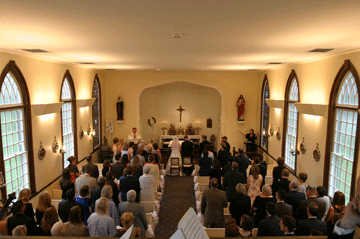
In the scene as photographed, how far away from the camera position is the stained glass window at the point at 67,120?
29.6 feet

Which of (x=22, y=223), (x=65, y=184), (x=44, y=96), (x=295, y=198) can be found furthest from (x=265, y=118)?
(x=22, y=223)

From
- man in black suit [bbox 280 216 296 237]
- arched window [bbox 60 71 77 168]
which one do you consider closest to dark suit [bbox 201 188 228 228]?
man in black suit [bbox 280 216 296 237]

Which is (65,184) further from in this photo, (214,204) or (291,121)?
(291,121)

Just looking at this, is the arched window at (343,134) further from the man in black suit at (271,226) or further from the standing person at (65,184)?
the standing person at (65,184)

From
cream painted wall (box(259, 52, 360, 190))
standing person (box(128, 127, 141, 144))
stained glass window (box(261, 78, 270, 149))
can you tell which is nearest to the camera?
cream painted wall (box(259, 52, 360, 190))

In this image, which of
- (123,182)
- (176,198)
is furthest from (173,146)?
(123,182)

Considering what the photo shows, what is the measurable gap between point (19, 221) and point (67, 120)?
5956mm

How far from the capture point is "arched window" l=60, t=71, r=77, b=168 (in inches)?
356

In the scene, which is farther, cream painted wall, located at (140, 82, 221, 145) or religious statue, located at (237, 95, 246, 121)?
cream painted wall, located at (140, 82, 221, 145)

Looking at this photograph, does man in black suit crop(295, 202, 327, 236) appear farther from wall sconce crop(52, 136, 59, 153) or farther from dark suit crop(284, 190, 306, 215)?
wall sconce crop(52, 136, 59, 153)

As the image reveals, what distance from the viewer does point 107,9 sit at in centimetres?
279

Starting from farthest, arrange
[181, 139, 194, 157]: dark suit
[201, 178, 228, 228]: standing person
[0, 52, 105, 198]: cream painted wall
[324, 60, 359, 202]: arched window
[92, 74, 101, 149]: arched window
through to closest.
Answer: [92, 74, 101, 149]: arched window, [181, 139, 194, 157]: dark suit, [0, 52, 105, 198]: cream painted wall, [324, 60, 359, 202]: arched window, [201, 178, 228, 228]: standing person

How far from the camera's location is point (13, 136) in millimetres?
6332

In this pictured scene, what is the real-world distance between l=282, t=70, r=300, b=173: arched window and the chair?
377cm
